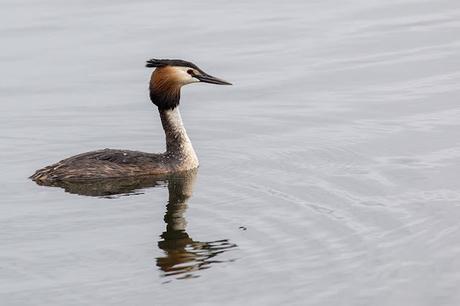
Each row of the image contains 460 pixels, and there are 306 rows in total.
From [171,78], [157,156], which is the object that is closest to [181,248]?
[157,156]

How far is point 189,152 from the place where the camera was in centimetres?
1513

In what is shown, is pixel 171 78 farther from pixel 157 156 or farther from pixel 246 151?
pixel 246 151

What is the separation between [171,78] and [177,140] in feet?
2.45

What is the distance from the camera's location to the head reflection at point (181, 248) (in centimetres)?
1123

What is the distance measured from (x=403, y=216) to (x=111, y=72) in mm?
8183

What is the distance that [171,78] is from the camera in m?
15.4

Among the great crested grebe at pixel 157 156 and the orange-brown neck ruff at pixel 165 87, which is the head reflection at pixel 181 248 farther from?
the orange-brown neck ruff at pixel 165 87

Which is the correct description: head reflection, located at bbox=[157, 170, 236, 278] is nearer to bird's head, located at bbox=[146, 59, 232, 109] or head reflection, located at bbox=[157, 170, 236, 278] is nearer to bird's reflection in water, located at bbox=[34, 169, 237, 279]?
bird's reflection in water, located at bbox=[34, 169, 237, 279]

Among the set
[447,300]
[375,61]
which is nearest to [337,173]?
[447,300]

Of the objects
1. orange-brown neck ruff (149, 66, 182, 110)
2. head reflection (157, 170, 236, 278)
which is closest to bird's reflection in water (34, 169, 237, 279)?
head reflection (157, 170, 236, 278)

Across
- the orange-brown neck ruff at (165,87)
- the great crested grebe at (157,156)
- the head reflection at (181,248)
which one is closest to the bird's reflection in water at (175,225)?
the head reflection at (181,248)

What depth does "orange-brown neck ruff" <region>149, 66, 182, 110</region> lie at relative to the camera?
15.3m

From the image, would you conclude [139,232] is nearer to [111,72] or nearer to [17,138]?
[17,138]

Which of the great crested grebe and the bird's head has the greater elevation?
the bird's head
